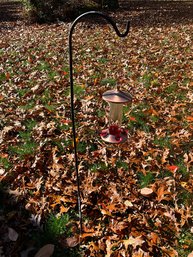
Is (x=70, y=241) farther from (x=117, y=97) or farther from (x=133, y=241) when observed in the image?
(x=117, y=97)

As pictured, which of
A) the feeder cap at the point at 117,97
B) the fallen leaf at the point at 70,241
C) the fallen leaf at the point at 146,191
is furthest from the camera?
the fallen leaf at the point at 146,191

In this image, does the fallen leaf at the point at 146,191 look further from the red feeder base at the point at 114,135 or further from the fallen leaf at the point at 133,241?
the red feeder base at the point at 114,135

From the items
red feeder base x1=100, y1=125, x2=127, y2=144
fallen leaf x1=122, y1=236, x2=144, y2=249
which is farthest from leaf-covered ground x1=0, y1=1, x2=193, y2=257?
red feeder base x1=100, y1=125, x2=127, y2=144

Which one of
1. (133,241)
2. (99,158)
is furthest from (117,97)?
(99,158)

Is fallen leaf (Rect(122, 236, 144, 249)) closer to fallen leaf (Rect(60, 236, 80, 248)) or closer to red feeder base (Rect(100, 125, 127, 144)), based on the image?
fallen leaf (Rect(60, 236, 80, 248))

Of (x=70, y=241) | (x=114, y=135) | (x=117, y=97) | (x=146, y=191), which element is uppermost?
(x=117, y=97)

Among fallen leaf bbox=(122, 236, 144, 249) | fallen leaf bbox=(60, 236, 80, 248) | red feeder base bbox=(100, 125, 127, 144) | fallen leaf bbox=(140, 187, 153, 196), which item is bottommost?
fallen leaf bbox=(60, 236, 80, 248)

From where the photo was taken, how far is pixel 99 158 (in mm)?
3580

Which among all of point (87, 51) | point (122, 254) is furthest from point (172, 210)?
point (87, 51)

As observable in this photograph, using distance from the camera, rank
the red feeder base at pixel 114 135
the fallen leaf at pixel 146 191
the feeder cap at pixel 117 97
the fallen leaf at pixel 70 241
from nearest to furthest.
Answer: the feeder cap at pixel 117 97, the red feeder base at pixel 114 135, the fallen leaf at pixel 70 241, the fallen leaf at pixel 146 191

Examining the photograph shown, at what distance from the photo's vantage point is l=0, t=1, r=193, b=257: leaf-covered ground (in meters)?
2.69

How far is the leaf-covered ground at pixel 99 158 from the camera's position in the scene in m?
2.69

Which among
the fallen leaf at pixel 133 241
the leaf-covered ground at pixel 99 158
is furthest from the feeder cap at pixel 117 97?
the fallen leaf at pixel 133 241

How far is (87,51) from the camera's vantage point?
7.54m
